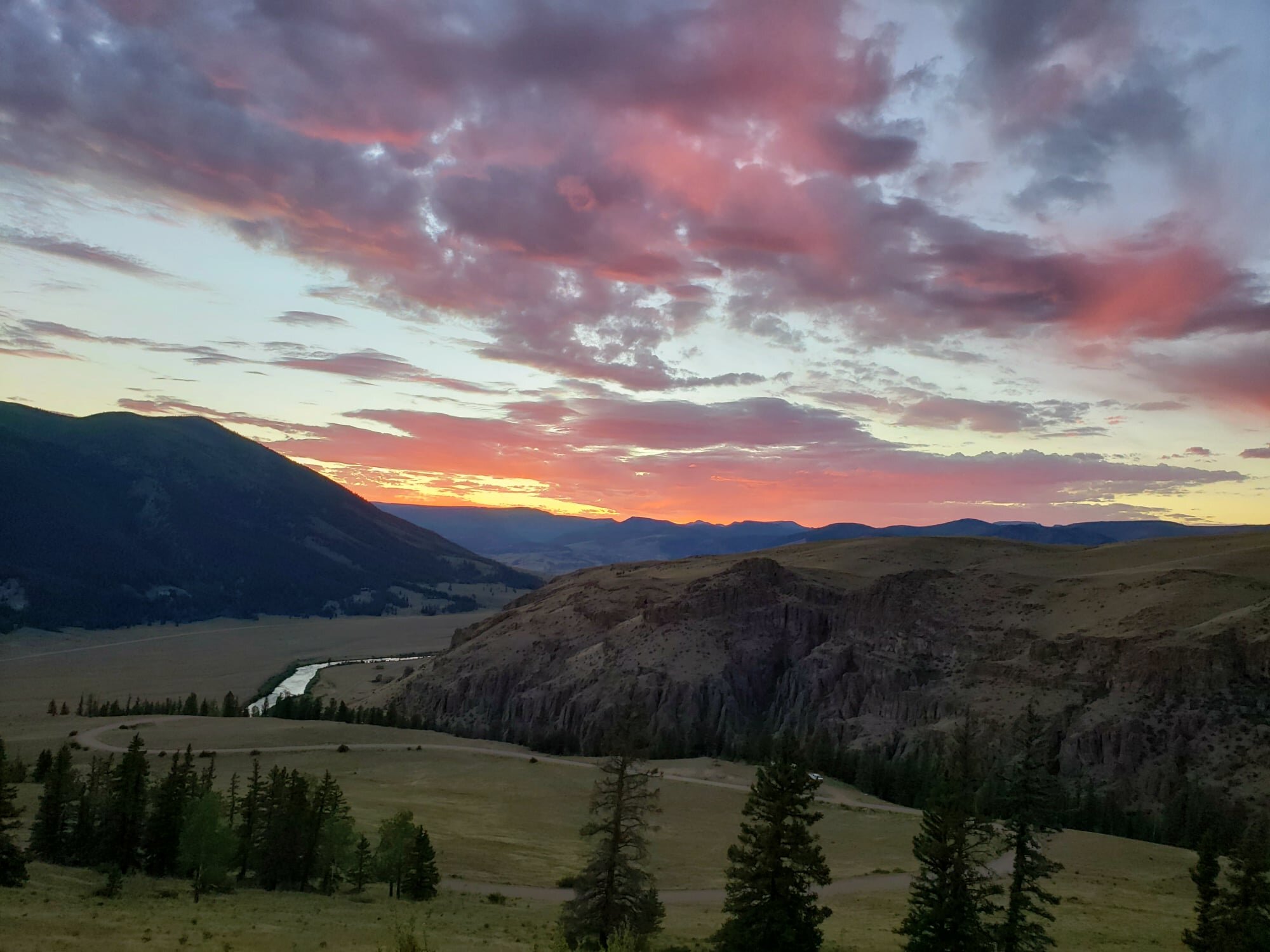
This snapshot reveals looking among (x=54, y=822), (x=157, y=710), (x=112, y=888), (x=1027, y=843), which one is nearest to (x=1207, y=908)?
(x=1027, y=843)

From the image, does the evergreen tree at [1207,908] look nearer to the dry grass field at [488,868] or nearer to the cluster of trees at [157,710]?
the dry grass field at [488,868]

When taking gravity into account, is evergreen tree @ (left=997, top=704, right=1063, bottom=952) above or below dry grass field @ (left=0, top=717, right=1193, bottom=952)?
above

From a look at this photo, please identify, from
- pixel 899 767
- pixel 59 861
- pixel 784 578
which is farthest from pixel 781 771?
pixel 784 578

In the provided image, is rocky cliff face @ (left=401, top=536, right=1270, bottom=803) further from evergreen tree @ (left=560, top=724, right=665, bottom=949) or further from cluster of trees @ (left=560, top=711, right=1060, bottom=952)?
evergreen tree @ (left=560, top=724, right=665, bottom=949)

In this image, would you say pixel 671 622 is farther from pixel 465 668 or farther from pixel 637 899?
pixel 637 899

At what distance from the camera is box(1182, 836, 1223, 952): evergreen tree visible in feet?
108

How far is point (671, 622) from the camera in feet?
507

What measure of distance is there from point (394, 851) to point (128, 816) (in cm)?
1491

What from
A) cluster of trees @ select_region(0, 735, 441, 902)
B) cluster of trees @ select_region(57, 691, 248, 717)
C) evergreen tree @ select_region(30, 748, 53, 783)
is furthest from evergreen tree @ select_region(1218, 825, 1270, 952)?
cluster of trees @ select_region(57, 691, 248, 717)

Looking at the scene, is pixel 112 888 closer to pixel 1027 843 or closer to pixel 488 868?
pixel 488 868

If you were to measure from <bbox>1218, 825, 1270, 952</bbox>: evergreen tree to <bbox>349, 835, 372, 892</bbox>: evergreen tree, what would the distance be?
43705 mm

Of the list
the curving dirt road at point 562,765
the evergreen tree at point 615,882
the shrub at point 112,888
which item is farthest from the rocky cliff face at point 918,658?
the shrub at point 112,888

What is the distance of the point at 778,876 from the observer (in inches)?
1216

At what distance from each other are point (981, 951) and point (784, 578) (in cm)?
13255
